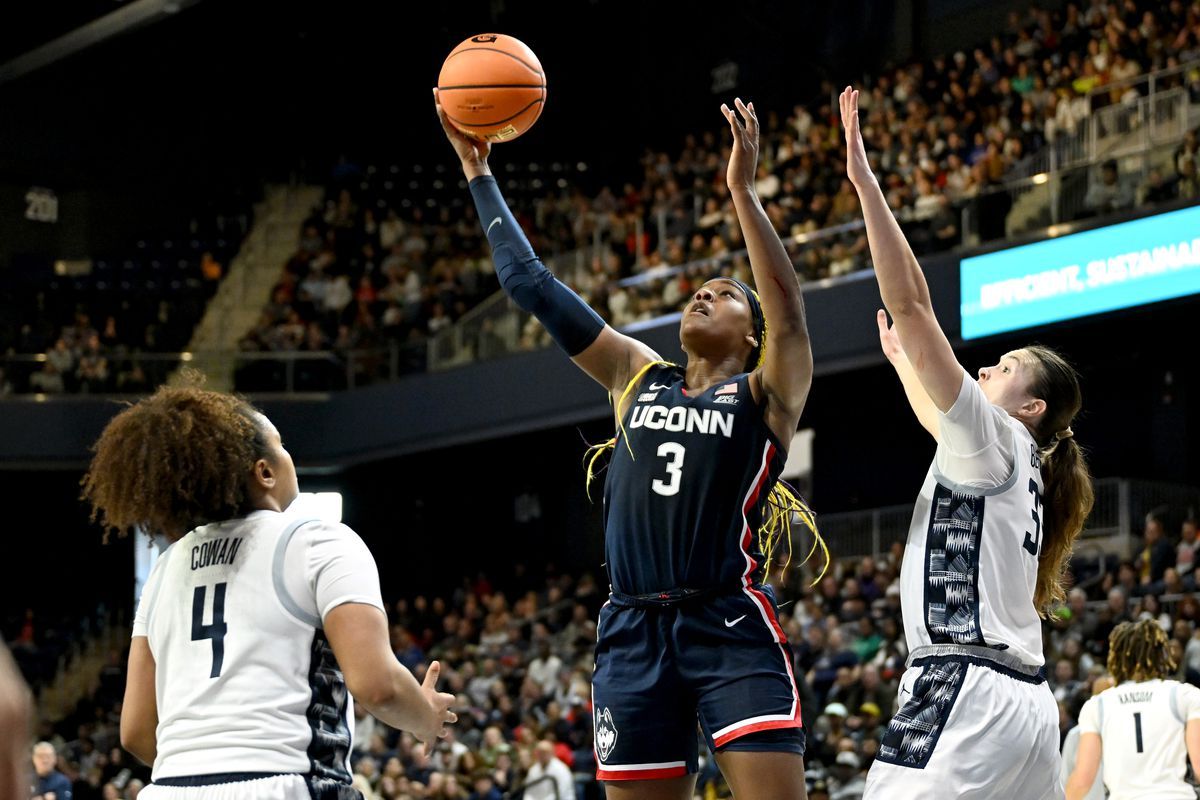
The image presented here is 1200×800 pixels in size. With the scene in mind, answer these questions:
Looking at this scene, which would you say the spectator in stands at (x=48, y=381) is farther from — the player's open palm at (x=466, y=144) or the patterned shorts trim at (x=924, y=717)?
the patterned shorts trim at (x=924, y=717)

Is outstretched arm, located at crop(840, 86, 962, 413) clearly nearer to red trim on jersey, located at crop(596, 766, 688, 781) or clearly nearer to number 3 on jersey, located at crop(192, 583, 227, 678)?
red trim on jersey, located at crop(596, 766, 688, 781)

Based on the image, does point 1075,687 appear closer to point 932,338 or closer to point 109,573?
point 932,338

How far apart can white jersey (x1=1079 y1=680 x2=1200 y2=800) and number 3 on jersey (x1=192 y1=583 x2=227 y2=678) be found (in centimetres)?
433

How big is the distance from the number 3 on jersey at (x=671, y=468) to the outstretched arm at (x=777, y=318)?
0.30 meters

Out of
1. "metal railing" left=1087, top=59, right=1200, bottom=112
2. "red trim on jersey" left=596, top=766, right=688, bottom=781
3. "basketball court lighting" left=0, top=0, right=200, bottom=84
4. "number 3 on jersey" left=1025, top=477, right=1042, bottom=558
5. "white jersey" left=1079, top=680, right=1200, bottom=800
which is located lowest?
"white jersey" left=1079, top=680, right=1200, bottom=800

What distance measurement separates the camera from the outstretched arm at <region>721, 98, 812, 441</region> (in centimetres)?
465

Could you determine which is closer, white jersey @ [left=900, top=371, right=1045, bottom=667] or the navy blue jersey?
white jersey @ [left=900, top=371, right=1045, bottom=667]

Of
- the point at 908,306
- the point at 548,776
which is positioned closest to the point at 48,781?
the point at 548,776

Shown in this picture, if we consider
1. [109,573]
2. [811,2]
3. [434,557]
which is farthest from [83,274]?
[811,2]

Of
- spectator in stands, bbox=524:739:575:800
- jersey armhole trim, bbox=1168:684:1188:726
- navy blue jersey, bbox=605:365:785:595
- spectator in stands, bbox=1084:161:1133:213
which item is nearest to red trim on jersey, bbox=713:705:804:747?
navy blue jersey, bbox=605:365:785:595

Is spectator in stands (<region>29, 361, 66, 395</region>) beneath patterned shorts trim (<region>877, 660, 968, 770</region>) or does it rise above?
above

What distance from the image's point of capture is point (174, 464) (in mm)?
3652

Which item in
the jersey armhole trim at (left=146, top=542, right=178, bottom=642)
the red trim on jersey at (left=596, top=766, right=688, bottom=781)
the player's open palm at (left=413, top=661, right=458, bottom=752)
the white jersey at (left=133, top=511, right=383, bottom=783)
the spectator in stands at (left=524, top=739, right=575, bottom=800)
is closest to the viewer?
the white jersey at (left=133, top=511, right=383, bottom=783)

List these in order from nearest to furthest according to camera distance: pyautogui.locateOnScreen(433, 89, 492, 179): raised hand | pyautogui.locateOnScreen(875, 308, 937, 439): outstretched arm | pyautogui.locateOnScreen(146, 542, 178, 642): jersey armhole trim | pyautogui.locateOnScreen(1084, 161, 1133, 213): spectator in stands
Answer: pyautogui.locateOnScreen(146, 542, 178, 642): jersey armhole trim → pyautogui.locateOnScreen(875, 308, 937, 439): outstretched arm → pyautogui.locateOnScreen(433, 89, 492, 179): raised hand → pyautogui.locateOnScreen(1084, 161, 1133, 213): spectator in stands
